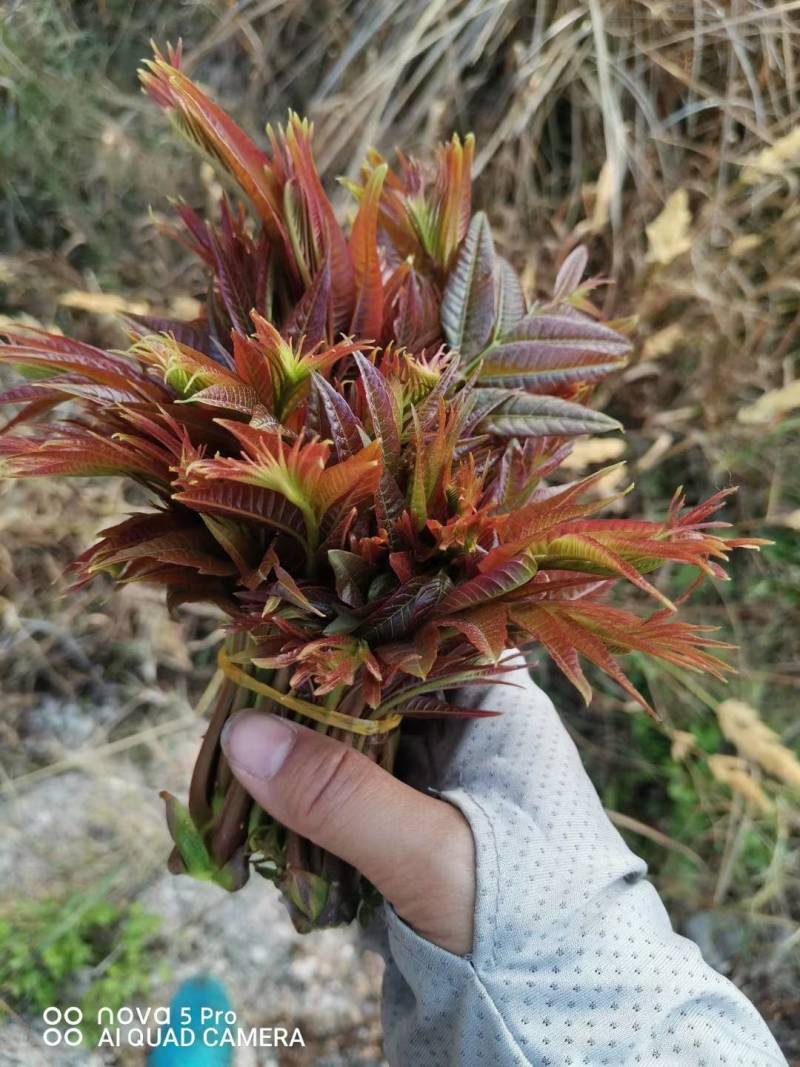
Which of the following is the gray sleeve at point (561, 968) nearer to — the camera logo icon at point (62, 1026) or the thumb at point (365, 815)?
the thumb at point (365, 815)

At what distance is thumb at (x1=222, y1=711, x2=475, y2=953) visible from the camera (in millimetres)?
598

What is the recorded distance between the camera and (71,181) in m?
1.21

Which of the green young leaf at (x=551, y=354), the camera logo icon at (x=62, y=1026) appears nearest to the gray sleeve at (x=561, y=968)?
the green young leaf at (x=551, y=354)

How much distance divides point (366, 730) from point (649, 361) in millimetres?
850

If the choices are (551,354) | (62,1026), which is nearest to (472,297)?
(551,354)

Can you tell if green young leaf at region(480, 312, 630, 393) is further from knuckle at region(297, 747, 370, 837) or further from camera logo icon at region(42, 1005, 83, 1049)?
camera logo icon at region(42, 1005, 83, 1049)

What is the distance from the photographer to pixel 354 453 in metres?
0.48

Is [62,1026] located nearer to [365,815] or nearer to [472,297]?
[365,815]

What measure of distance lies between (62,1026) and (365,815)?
2.03 ft

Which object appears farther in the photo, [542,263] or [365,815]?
[542,263]

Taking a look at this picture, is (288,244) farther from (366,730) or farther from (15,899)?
(15,899)

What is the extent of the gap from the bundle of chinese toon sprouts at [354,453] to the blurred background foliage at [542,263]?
53cm

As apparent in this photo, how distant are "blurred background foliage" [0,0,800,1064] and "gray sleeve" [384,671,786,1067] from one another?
486 mm

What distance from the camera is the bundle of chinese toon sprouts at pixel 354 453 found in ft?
1.52
